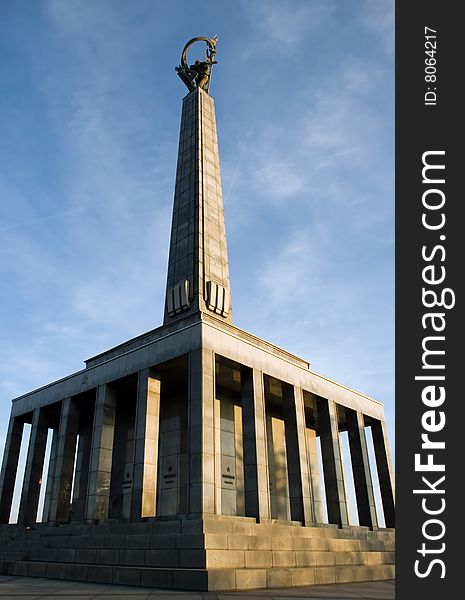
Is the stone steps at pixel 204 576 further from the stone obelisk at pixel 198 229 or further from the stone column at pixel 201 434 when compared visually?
the stone obelisk at pixel 198 229

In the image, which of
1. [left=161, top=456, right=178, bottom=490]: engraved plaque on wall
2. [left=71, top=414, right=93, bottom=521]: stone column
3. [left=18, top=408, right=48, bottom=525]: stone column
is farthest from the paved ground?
[left=18, top=408, right=48, bottom=525]: stone column

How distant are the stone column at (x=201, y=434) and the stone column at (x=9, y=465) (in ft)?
63.0

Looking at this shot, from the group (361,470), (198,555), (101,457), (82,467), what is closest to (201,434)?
(198,555)

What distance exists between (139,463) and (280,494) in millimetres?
12585

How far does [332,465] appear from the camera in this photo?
30.9m

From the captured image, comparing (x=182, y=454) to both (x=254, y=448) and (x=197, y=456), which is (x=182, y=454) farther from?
(x=197, y=456)

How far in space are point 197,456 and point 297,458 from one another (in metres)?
8.24

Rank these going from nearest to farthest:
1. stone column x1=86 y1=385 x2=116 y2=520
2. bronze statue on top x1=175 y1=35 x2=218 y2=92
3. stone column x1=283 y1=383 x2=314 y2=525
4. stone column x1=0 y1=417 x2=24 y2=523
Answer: stone column x1=86 y1=385 x2=116 y2=520
stone column x1=283 y1=383 x2=314 y2=525
stone column x1=0 y1=417 x2=24 y2=523
bronze statue on top x1=175 y1=35 x2=218 y2=92

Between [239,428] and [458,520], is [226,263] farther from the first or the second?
[458,520]

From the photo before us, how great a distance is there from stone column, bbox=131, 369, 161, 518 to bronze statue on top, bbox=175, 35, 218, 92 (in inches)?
1149

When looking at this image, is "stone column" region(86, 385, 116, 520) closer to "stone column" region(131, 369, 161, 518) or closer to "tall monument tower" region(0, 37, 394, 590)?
"tall monument tower" region(0, 37, 394, 590)

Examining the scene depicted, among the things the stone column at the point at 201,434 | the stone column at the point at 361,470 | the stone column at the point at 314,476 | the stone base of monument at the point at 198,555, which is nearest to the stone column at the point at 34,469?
the stone base of monument at the point at 198,555

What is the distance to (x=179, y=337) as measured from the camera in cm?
2519

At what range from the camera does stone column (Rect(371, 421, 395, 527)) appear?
1368 inches
